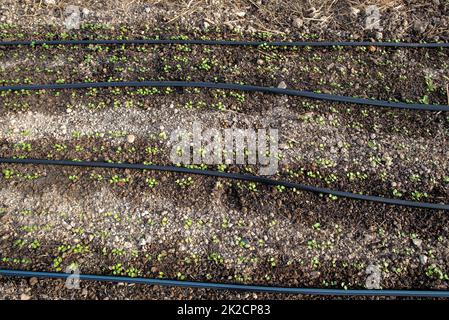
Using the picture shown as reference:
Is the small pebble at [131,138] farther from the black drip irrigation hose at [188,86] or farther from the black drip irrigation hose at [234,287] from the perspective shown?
the black drip irrigation hose at [234,287]

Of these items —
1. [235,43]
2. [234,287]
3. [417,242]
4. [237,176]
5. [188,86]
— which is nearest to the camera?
[234,287]

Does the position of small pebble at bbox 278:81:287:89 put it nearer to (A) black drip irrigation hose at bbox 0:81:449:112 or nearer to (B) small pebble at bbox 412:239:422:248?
(A) black drip irrigation hose at bbox 0:81:449:112

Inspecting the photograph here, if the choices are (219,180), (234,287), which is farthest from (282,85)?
(234,287)

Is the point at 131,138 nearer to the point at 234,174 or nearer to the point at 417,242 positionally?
the point at 234,174

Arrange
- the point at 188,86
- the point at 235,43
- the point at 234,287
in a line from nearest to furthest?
the point at 234,287 < the point at 188,86 < the point at 235,43

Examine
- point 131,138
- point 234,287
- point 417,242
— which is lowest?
point 234,287

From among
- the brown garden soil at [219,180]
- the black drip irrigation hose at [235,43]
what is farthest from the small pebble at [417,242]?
the black drip irrigation hose at [235,43]

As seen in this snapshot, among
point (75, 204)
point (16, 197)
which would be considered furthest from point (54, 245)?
point (16, 197)
